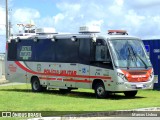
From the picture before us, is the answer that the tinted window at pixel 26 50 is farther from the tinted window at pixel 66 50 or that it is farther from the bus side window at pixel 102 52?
the bus side window at pixel 102 52

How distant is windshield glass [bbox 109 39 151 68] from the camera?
836 inches

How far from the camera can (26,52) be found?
26.9 metres

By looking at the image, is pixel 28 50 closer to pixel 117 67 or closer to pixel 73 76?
pixel 73 76

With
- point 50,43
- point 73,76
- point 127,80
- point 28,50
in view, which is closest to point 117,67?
point 127,80

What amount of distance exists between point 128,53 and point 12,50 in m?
8.91

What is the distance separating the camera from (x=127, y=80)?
21.2m

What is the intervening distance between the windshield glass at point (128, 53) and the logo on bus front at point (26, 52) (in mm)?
6790

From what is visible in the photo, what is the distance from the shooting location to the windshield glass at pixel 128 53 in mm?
21234

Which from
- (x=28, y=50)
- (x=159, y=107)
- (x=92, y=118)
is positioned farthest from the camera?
(x=28, y=50)

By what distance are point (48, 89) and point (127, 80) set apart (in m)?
7.49

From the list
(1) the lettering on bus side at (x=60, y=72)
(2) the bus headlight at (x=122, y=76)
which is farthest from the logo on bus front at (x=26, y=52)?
(2) the bus headlight at (x=122, y=76)

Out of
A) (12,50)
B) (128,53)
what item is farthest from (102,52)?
(12,50)

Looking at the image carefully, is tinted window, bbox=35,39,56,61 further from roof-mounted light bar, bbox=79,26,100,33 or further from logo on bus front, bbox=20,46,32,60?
roof-mounted light bar, bbox=79,26,100,33

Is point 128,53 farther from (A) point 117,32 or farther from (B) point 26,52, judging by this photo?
(B) point 26,52
